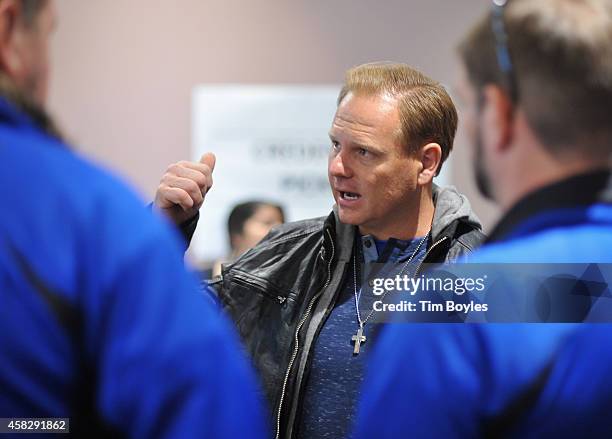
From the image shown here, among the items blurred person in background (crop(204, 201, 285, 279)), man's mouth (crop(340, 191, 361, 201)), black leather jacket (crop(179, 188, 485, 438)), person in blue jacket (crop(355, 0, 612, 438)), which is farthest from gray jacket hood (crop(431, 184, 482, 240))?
blurred person in background (crop(204, 201, 285, 279))

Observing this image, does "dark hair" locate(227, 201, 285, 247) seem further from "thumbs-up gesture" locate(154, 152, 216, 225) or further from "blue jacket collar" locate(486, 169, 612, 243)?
"blue jacket collar" locate(486, 169, 612, 243)

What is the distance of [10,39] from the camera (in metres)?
0.83

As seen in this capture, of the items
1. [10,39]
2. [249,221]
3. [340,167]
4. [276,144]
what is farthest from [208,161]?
[276,144]

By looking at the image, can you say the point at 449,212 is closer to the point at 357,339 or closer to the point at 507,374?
the point at 357,339

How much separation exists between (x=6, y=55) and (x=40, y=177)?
0.13m

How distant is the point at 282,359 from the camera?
163 cm

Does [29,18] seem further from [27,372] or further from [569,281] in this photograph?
[569,281]

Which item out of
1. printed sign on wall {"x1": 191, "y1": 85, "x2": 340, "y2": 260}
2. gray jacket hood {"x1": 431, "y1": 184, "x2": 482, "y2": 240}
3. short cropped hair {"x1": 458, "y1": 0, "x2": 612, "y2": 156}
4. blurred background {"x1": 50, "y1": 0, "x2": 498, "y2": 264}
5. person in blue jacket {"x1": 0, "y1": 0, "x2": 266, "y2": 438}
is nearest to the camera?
person in blue jacket {"x1": 0, "y1": 0, "x2": 266, "y2": 438}

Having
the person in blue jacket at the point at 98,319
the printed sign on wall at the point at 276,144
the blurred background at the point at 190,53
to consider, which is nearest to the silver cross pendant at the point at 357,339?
the person in blue jacket at the point at 98,319

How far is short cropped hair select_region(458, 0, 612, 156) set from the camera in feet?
2.82

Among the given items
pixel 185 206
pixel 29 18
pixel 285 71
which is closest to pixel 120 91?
pixel 285 71

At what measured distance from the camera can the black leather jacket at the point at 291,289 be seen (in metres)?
1.61

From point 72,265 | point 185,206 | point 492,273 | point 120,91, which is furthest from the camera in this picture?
point 120,91

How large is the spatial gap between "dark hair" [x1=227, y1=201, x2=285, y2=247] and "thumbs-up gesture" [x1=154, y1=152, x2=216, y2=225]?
6.49ft
